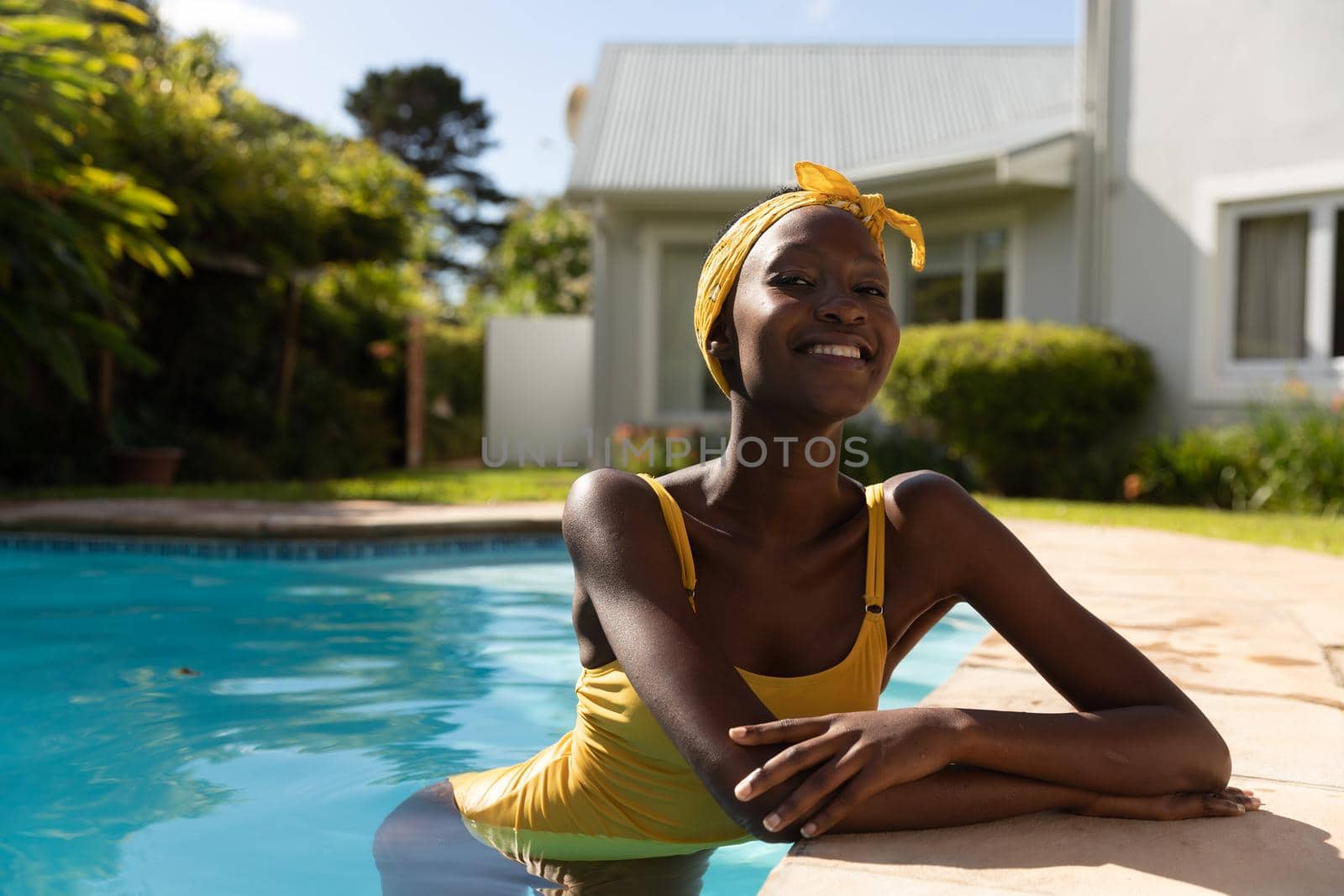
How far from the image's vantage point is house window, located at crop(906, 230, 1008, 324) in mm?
11828

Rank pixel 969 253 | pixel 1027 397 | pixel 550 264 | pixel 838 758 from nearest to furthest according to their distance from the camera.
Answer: pixel 838 758, pixel 1027 397, pixel 969 253, pixel 550 264

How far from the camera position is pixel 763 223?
179 cm

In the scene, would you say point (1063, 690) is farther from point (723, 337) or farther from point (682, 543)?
point (723, 337)

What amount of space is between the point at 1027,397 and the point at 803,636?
8.33 meters

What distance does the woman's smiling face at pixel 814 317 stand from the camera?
168 centimetres

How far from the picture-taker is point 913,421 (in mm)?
10461

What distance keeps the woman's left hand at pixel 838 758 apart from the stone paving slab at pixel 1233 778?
0.07 m

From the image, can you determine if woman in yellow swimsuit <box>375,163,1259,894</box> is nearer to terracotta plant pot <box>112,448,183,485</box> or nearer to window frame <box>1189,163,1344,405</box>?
window frame <box>1189,163,1344,405</box>

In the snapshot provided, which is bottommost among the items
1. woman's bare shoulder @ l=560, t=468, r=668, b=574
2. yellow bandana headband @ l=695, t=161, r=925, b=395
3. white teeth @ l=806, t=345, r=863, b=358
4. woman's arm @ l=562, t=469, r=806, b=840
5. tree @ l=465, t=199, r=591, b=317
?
woman's arm @ l=562, t=469, r=806, b=840

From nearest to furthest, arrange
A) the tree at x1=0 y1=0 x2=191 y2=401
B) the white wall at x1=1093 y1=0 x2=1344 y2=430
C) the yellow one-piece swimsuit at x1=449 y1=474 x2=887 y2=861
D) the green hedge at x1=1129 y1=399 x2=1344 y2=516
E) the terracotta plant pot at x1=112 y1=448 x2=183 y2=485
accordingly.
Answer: the yellow one-piece swimsuit at x1=449 y1=474 x2=887 y2=861, the tree at x1=0 y1=0 x2=191 y2=401, the green hedge at x1=1129 y1=399 x2=1344 y2=516, the white wall at x1=1093 y1=0 x2=1344 y2=430, the terracotta plant pot at x1=112 y1=448 x2=183 y2=485

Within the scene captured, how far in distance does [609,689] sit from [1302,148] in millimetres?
9694

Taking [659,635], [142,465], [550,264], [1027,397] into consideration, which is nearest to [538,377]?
[550,264]

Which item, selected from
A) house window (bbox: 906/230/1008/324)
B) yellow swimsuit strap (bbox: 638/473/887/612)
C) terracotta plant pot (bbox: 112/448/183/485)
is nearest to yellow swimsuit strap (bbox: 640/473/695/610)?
yellow swimsuit strap (bbox: 638/473/887/612)

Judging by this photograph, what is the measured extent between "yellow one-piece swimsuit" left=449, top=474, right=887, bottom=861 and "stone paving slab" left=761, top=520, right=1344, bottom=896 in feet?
0.90
